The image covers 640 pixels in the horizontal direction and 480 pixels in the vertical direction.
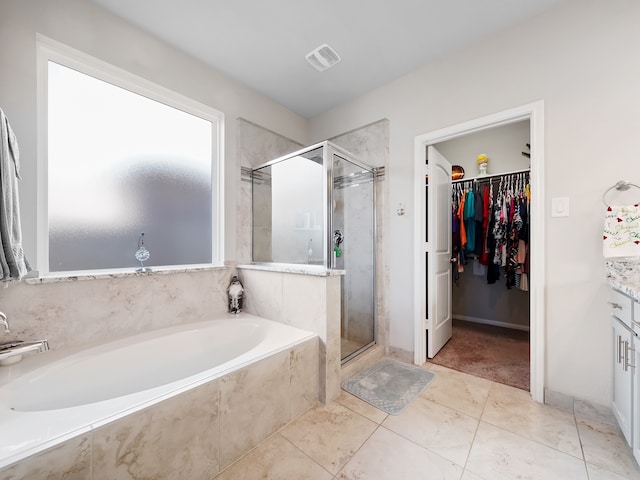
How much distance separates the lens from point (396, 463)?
47.6 inches

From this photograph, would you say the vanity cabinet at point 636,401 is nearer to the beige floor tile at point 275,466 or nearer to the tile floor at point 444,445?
the tile floor at point 444,445

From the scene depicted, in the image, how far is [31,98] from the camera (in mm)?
1420

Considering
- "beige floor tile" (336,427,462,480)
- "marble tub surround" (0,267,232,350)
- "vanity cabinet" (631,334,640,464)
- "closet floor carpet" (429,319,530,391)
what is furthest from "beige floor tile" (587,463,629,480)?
"marble tub surround" (0,267,232,350)

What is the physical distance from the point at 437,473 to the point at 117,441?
1.31m

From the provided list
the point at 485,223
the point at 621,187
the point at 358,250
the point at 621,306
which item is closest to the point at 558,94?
the point at 621,187

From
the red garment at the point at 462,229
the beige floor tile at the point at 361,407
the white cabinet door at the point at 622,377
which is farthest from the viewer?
the red garment at the point at 462,229

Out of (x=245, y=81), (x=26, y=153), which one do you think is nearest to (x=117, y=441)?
(x=26, y=153)

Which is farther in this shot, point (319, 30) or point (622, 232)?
point (319, 30)

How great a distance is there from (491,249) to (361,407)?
226 cm

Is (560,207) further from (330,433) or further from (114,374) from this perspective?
(114,374)

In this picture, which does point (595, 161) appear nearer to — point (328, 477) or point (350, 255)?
point (350, 255)

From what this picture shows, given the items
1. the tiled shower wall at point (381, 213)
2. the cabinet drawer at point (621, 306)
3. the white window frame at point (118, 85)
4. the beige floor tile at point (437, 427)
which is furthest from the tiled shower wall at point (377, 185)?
the cabinet drawer at point (621, 306)

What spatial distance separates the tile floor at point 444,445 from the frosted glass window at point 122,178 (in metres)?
1.55

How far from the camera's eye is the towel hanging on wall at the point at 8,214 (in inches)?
43.0
